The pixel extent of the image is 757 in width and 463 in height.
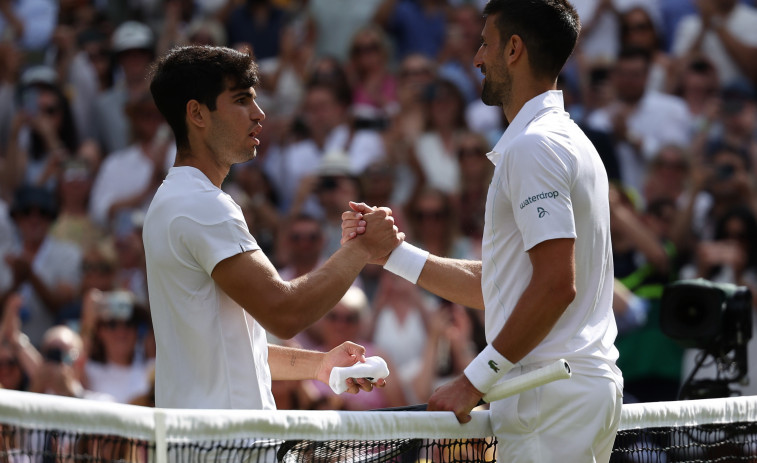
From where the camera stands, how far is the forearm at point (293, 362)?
4.32m

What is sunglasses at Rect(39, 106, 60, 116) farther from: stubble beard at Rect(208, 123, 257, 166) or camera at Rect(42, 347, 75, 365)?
stubble beard at Rect(208, 123, 257, 166)

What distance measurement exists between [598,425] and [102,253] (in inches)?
263

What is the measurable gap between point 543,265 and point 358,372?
2.53 ft

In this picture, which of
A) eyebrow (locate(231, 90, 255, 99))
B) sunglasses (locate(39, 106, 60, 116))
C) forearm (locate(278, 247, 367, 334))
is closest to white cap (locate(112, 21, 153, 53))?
sunglasses (locate(39, 106, 60, 116))

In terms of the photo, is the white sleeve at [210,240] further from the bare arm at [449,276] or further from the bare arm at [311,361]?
the bare arm at [449,276]

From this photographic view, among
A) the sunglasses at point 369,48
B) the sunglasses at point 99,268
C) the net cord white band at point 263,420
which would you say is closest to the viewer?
the net cord white band at point 263,420

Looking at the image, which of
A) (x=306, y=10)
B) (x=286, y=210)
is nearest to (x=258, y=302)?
(x=286, y=210)

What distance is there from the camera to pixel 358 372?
12.8 ft

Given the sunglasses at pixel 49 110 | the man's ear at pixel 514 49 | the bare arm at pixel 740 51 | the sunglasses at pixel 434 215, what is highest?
the sunglasses at pixel 49 110

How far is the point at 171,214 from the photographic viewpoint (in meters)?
3.81

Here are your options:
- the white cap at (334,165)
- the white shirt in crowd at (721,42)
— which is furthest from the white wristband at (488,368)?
the white shirt in crowd at (721,42)

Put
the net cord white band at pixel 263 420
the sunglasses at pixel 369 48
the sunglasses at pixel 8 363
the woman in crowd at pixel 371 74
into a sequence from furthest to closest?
the sunglasses at pixel 369 48 → the woman in crowd at pixel 371 74 → the sunglasses at pixel 8 363 → the net cord white band at pixel 263 420

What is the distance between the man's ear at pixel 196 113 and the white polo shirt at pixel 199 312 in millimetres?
292

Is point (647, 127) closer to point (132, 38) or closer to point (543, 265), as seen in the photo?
point (132, 38)
